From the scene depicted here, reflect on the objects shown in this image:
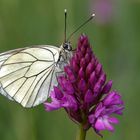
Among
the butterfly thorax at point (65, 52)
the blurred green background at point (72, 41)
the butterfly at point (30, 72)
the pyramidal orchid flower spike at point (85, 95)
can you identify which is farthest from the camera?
the blurred green background at point (72, 41)

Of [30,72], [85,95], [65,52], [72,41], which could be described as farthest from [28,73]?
[72,41]

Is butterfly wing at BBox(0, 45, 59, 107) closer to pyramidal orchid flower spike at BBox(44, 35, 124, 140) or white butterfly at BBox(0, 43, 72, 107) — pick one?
white butterfly at BBox(0, 43, 72, 107)

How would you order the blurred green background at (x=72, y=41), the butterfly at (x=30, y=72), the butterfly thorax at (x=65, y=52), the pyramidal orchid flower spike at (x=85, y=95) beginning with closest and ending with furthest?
the pyramidal orchid flower spike at (x=85, y=95), the butterfly thorax at (x=65, y=52), the butterfly at (x=30, y=72), the blurred green background at (x=72, y=41)

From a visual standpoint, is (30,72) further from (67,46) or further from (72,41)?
(72,41)

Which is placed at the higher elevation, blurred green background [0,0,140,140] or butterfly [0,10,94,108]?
butterfly [0,10,94,108]

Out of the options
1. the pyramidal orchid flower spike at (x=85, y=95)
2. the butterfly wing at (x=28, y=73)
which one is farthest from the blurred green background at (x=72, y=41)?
the pyramidal orchid flower spike at (x=85, y=95)

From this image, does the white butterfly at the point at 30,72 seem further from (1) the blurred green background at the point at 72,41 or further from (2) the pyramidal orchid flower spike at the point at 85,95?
(1) the blurred green background at the point at 72,41

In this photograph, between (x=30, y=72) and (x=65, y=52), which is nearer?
(x=65, y=52)

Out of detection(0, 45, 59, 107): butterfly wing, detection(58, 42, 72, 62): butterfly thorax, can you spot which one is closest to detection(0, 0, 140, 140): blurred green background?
detection(0, 45, 59, 107): butterfly wing
